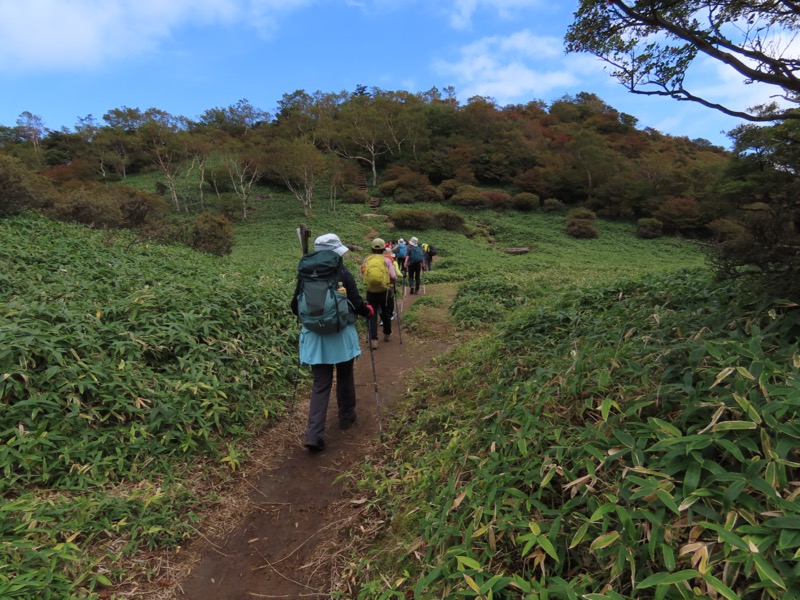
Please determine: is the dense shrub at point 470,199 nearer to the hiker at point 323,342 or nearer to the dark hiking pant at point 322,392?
the hiker at point 323,342

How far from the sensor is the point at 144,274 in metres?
6.88

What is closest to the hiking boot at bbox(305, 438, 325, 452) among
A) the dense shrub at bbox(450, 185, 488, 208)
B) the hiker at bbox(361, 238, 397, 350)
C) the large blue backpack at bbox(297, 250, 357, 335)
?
the large blue backpack at bbox(297, 250, 357, 335)

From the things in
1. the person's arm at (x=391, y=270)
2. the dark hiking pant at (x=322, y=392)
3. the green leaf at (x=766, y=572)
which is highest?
the person's arm at (x=391, y=270)

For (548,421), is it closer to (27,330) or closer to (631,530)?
(631,530)

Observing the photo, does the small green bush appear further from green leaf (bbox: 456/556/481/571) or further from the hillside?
green leaf (bbox: 456/556/481/571)

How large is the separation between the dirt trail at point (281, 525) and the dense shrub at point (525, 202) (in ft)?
110

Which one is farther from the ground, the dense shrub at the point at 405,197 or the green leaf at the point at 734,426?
the dense shrub at the point at 405,197

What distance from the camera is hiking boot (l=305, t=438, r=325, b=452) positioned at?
3.84 metres

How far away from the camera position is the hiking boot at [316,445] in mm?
3840

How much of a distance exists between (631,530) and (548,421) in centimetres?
96

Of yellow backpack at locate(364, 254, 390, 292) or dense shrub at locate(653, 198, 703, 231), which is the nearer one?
yellow backpack at locate(364, 254, 390, 292)

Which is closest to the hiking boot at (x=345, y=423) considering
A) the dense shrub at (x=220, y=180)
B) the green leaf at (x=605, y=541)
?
the green leaf at (x=605, y=541)

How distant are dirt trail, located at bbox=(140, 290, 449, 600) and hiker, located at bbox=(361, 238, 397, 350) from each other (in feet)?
7.45

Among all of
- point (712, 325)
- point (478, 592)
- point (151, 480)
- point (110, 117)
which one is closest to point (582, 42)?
point (712, 325)
